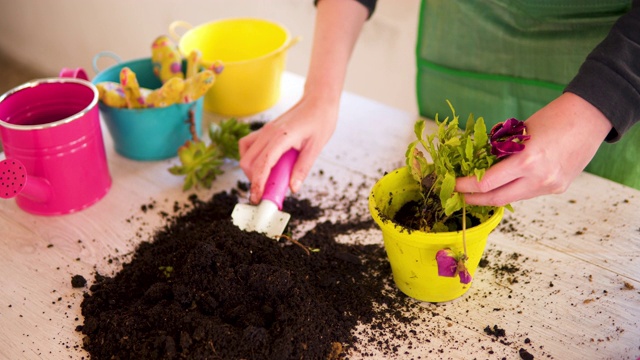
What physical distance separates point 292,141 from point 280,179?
7 cm

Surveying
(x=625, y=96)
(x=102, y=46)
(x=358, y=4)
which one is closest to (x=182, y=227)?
(x=358, y=4)

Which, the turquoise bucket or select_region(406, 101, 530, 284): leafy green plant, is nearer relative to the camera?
select_region(406, 101, 530, 284): leafy green plant

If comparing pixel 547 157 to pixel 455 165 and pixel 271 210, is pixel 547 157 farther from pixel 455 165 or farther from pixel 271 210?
pixel 271 210

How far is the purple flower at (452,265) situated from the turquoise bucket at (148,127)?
24.4 inches

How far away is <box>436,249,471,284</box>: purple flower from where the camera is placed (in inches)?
30.5

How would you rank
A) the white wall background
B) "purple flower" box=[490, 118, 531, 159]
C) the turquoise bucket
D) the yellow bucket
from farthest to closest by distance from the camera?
the white wall background
the yellow bucket
the turquoise bucket
"purple flower" box=[490, 118, 531, 159]

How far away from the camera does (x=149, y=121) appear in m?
1.17

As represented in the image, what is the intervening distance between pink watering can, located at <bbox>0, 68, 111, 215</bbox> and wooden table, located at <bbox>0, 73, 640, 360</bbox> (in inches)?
1.2

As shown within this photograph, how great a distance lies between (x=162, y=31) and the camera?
2.51 metres

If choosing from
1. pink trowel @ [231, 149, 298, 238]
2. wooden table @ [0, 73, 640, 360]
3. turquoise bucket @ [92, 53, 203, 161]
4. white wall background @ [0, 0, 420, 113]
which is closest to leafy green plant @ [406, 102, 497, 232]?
wooden table @ [0, 73, 640, 360]

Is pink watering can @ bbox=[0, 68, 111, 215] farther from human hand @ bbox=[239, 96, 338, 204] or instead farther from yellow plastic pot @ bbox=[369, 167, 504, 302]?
yellow plastic pot @ bbox=[369, 167, 504, 302]

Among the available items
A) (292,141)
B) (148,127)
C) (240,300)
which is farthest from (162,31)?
(240,300)

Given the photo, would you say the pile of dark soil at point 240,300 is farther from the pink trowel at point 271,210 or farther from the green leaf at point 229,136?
the green leaf at point 229,136

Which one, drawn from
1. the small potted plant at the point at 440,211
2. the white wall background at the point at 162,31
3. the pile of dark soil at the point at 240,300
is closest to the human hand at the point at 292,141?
the pile of dark soil at the point at 240,300
